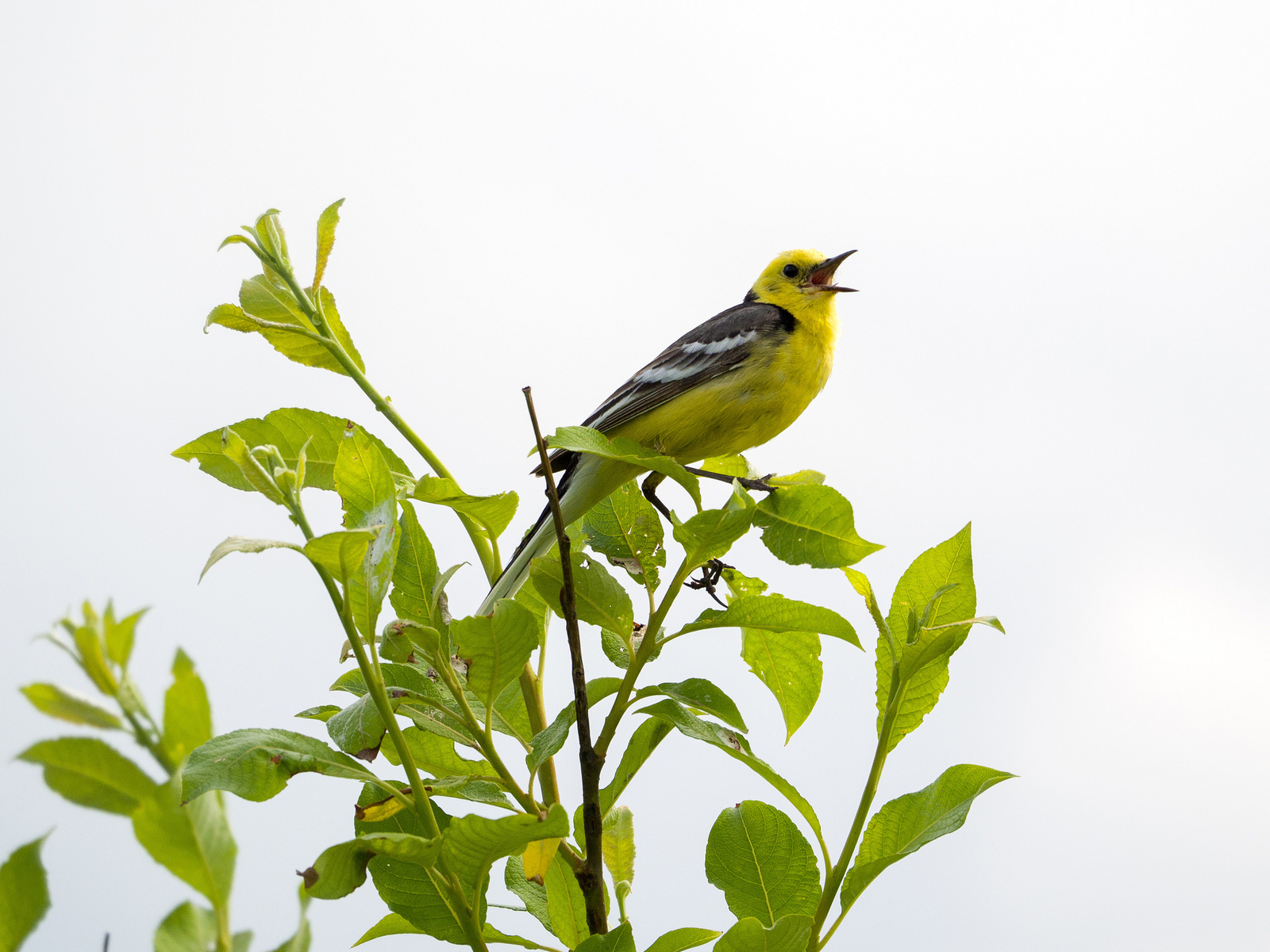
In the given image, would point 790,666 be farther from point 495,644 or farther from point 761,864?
point 495,644

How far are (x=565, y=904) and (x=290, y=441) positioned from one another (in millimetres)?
1148

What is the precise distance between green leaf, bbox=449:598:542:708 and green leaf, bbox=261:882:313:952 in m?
1.01

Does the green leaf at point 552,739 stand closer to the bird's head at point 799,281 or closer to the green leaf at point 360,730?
the green leaf at point 360,730

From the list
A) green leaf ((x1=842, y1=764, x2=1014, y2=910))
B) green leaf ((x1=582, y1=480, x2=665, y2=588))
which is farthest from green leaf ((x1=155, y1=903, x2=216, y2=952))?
green leaf ((x1=582, y1=480, x2=665, y2=588))

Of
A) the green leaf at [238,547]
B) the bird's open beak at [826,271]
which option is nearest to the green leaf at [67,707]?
the green leaf at [238,547]

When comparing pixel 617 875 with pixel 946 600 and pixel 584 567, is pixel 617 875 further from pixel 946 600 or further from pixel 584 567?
pixel 946 600

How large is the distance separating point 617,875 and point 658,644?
1.84 feet

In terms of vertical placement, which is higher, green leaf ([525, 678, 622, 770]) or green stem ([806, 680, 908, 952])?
green leaf ([525, 678, 622, 770])

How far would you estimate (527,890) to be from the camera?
238 cm

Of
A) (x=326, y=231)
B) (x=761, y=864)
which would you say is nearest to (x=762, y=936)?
(x=761, y=864)

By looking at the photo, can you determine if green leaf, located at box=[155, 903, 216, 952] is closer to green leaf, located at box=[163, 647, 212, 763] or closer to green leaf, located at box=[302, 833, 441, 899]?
green leaf, located at box=[163, 647, 212, 763]

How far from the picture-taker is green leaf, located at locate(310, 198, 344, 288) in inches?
91.6

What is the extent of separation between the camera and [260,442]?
2.51 metres

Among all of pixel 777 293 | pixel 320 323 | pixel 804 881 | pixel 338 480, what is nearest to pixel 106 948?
pixel 338 480
